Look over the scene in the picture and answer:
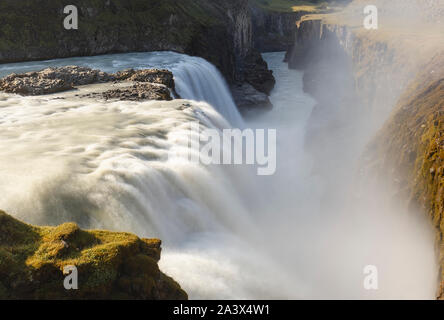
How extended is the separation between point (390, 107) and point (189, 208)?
1627cm

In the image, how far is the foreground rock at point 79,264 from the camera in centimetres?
647

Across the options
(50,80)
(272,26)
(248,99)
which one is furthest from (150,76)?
(272,26)

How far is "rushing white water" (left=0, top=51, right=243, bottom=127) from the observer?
32.8 metres

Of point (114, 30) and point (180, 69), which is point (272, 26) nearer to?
point (114, 30)

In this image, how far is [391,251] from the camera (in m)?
15.4

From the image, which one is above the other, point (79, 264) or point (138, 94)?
point (138, 94)

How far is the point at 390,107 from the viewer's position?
77.5 feet

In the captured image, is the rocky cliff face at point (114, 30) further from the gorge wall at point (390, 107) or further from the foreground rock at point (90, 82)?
the foreground rock at point (90, 82)

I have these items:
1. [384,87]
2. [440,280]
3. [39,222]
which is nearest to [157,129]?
[39,222]

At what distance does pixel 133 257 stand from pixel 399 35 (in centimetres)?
2783

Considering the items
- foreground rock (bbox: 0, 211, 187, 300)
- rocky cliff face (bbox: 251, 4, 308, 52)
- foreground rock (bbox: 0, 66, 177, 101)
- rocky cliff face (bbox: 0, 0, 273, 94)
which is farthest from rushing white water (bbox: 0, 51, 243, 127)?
rocky cliff face (bbox: 251, 4, 308, 52)

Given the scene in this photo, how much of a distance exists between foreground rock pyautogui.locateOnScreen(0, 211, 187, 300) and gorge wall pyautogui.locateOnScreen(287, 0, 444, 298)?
8.08 metres

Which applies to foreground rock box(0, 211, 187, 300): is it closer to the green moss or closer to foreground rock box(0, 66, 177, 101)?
the green moss

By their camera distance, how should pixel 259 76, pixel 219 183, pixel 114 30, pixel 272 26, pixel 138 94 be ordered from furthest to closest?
pixel 272 26, pixel 259 76, pixel 114 30, pixel 138 94, pixel 219 183
